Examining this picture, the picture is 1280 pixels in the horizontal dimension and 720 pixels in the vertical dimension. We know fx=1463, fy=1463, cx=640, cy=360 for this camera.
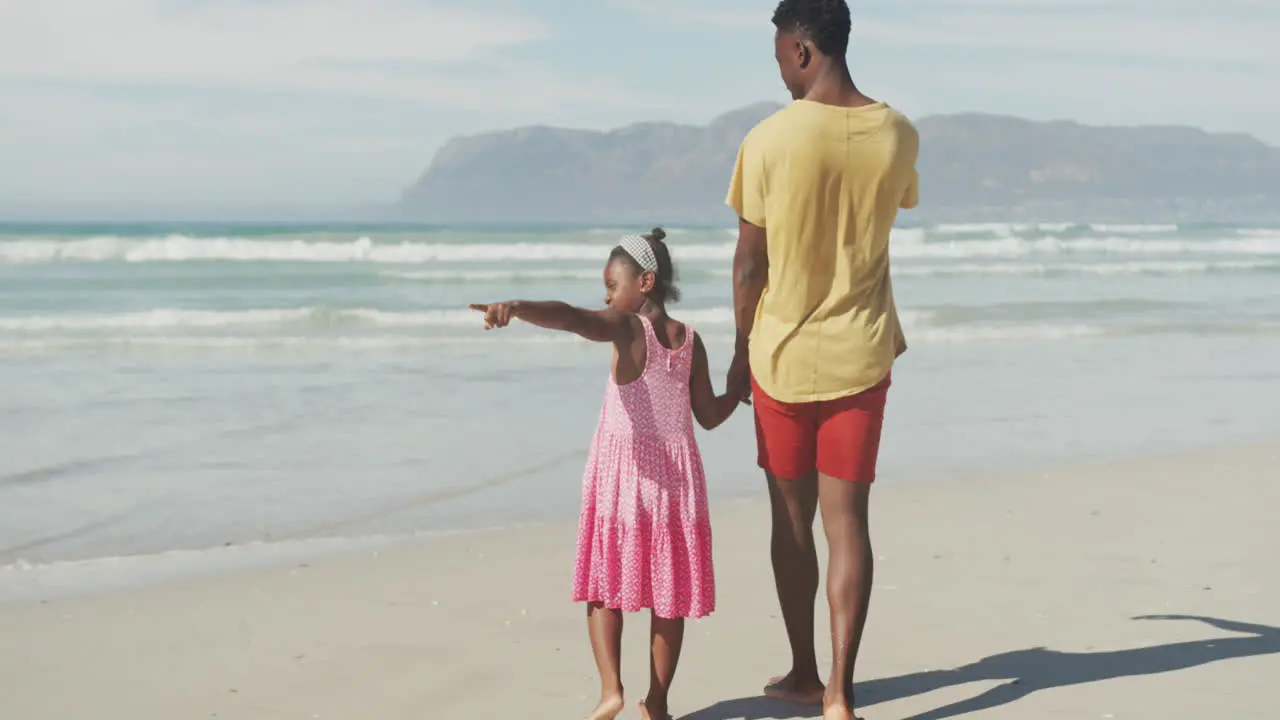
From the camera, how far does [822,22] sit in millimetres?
3570

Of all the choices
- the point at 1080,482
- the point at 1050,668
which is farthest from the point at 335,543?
the point at 1080,482

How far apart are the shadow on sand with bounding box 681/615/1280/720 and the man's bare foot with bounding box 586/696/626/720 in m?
0.26

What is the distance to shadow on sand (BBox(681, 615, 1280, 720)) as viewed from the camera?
398cm

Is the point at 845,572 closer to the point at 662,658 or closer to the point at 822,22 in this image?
the point at 662,658

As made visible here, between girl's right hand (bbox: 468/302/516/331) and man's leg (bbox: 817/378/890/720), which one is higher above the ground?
girl's right hand (bbox: 468/302/516/331)

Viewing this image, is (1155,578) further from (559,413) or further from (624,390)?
(559,413)

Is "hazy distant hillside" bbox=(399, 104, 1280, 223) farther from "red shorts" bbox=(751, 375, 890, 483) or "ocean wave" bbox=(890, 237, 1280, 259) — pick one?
"red shorts" bbox=(751, 375, 890, 483)

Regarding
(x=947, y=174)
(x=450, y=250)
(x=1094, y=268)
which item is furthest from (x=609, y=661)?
(x=947, y=174)

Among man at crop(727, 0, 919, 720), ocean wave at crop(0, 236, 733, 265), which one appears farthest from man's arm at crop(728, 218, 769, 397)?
ocean wave at crop(0, 236, 733, 265)

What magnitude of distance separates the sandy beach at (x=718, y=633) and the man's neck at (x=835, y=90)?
64.4 inches

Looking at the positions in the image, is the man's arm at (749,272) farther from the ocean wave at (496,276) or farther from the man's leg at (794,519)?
the ocean wave at (496,276)

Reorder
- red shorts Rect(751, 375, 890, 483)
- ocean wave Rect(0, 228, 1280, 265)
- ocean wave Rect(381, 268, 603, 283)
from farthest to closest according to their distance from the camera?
ocean wave Rect(0, 228, 1280, 265) → ocean wave Rect(381, 268, 603, 283) → red shorts Rect(751, 375, 890, 483)

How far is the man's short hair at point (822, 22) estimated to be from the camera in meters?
3.57

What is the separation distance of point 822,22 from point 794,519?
126cm
